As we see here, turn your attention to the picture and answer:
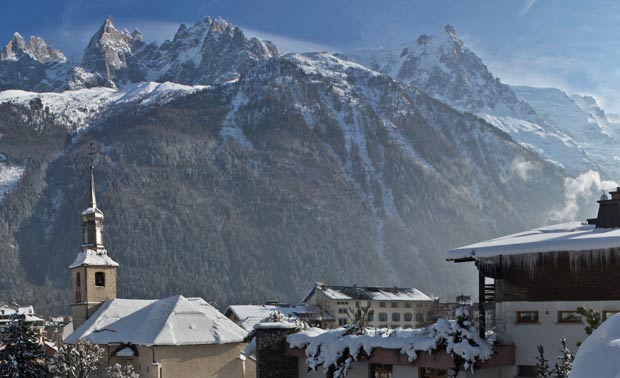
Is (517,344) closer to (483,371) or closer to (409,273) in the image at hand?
(483,371)

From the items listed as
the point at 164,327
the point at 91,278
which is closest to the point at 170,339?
the point at 164,327

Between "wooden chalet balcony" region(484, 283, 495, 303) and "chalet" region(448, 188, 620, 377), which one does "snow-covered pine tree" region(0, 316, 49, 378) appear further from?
"wooden chalet balcony" region(484, 283, 495, 303)

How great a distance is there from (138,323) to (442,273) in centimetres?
15696

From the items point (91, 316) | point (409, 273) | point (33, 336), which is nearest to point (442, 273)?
point (409, 273)

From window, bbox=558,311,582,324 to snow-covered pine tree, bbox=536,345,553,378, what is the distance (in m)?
0.94

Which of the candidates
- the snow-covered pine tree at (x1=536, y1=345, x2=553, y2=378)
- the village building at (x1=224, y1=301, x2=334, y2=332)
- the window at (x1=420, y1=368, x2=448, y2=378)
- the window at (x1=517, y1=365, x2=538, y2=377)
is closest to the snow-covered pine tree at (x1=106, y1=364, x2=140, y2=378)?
the window at (x1=420, y1=368, x2=448, y2=378)

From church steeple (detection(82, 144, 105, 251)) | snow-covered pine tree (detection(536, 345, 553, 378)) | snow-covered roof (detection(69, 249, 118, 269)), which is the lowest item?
snow-covered pine tree (detection(536, 345, 553, 378))

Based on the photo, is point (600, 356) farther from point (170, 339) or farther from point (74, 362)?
point (170, 339)

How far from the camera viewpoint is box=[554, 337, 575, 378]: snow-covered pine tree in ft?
63.4

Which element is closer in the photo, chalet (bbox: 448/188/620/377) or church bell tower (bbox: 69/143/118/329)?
chalet (bbox: 448/188/620/377)

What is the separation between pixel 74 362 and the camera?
1577 inches

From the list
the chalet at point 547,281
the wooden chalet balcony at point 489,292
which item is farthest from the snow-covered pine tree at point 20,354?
the wooden chalet balcony at point 489,292

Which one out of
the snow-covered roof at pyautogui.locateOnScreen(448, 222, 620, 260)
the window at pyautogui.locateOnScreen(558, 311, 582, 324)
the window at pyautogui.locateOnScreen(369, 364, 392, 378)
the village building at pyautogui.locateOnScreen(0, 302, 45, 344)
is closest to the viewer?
the snow-covered roof at pyautogui.locateOnScreen(448, 222, 620, 260)

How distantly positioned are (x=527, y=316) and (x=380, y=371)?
465 cm
